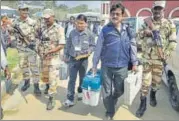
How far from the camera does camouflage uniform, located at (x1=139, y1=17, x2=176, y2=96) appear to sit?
18.3ft

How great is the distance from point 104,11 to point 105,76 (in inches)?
1116

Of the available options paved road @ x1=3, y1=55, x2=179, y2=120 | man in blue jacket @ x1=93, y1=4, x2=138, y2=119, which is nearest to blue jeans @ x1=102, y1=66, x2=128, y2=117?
man in blue jacket @ x1=93, y1=4, x2=138, y2=119

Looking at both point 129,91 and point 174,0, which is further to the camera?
point 174,0

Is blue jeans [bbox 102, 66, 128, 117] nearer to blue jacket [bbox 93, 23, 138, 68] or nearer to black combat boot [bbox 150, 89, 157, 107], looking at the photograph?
blue jacket [bbox 93, 23, 138, 68]

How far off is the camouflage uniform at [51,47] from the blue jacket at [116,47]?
3.56 ft

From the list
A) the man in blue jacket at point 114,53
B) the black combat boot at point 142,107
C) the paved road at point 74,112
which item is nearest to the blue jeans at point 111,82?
the man in blue jacket at point 114,53

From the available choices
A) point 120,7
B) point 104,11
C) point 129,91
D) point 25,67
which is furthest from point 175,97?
point 104,11

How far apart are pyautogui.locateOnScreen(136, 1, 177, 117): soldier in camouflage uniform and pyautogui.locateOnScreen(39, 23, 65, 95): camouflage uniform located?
150cm

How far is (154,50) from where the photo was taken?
5.74 metres

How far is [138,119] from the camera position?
553 centimetres

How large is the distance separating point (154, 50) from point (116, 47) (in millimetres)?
961

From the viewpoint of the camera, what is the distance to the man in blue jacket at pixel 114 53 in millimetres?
5090

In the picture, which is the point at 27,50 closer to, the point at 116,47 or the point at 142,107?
the point at 116,47

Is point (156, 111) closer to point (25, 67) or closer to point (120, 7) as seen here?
point (120, 7)
